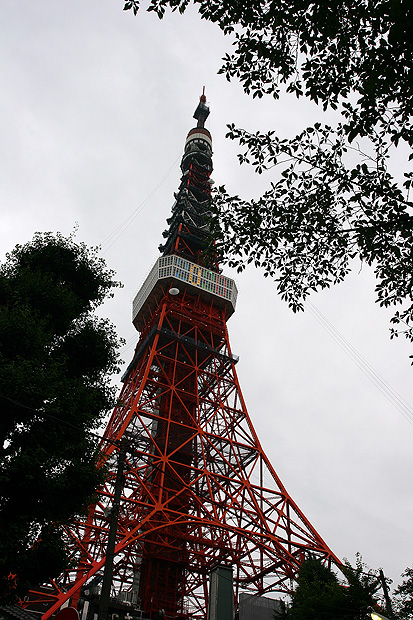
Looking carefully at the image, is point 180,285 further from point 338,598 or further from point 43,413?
point 43,413

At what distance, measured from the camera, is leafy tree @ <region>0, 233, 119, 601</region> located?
743 cm

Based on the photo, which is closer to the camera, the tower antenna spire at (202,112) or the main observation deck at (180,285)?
the main observation deck at (180,285)

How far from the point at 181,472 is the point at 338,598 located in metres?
11.7

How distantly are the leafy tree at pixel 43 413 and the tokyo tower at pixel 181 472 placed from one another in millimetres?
3642

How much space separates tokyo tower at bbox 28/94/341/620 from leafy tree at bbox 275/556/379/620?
14.5 ft

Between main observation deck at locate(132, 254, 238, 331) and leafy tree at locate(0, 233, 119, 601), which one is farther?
main observation deck at locate(132, 254, 238, 331)

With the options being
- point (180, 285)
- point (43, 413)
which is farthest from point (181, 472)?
point (43, 413)

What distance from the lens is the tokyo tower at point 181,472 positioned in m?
17.8

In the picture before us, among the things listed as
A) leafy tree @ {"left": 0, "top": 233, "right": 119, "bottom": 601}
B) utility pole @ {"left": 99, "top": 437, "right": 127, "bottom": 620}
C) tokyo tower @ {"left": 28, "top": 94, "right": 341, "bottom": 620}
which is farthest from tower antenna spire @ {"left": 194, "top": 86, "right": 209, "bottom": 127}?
utility pole @ {"left": 99, "top": 437, "right": 127, "bottom": 620}

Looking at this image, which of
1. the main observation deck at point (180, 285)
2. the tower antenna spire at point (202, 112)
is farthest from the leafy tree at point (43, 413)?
the tower antenna spire at point (202, 112)

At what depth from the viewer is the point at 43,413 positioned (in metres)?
7.84

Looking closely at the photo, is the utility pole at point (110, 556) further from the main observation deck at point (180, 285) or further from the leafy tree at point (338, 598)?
the main observation deck at point (180, 285)

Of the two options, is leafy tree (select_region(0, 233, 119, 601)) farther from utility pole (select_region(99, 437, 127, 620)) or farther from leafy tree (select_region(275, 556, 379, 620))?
leafy tree (select_region(275, 556, 379, 620))

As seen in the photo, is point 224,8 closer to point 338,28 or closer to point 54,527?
point 338,28
